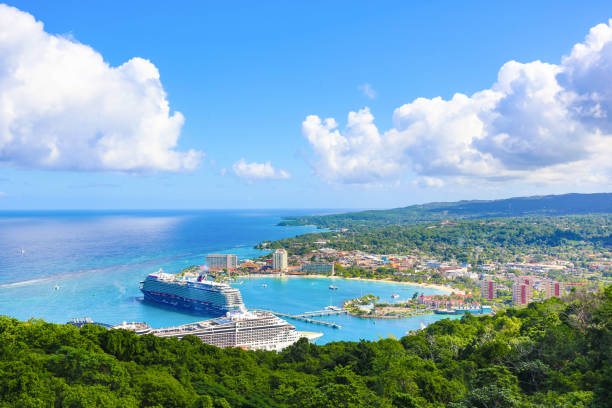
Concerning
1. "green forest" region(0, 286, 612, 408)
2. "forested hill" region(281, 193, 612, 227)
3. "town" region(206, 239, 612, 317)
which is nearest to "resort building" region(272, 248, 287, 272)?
"town" region(206, 239, 612, 317)

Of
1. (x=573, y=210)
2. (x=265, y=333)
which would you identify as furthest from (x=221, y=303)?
(x=573, y=210)

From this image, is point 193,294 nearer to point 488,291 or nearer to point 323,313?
point 323,313

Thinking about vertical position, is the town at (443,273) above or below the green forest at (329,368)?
below

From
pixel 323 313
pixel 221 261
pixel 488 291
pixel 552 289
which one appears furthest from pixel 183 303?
pixel 552 289

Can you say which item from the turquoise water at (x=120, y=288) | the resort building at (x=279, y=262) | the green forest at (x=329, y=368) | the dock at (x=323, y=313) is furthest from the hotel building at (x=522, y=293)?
the resort building at (x=279, y=262)

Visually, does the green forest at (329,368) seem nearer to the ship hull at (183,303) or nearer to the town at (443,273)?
the ship hull at (183,303)

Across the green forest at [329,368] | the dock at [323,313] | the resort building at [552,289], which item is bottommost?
the dock at [323,313]

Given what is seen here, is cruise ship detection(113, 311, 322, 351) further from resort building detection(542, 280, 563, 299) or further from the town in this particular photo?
resort building detection(542, 280, 563, 299)
